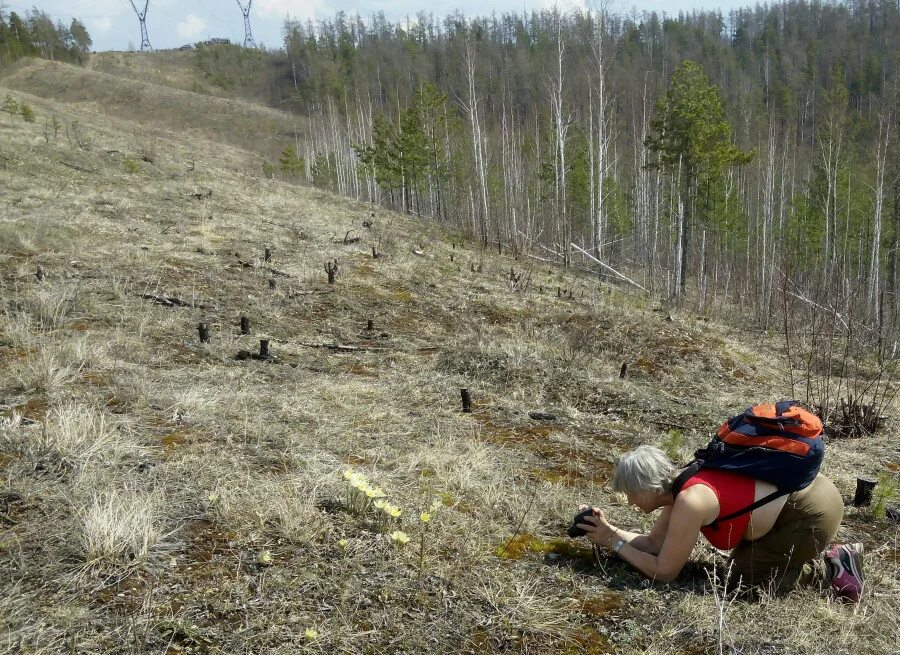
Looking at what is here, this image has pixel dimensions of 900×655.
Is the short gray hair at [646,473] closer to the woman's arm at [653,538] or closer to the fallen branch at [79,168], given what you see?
the woman's arm at [653,538]

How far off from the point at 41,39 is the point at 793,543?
88.2 metres

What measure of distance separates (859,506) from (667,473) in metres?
2.18

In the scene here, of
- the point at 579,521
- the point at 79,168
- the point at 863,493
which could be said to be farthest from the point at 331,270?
the point at 79,168

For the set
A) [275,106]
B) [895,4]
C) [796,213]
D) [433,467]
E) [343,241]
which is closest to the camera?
[433,467]

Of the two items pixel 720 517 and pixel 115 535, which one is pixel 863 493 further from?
pixel 115 535

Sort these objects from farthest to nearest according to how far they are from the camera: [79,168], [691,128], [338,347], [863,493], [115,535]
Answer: [691,128]
[79,168]
[338,347]
[863,493]
[115,535]

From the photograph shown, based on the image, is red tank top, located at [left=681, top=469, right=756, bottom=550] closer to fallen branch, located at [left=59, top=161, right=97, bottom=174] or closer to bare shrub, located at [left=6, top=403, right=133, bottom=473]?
bare shrub, located at [left=6, top=403, right=133, bottom=473]

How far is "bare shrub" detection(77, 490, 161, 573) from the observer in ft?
6.81

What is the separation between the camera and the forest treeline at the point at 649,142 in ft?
70.3

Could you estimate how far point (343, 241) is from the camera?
43.5 feet

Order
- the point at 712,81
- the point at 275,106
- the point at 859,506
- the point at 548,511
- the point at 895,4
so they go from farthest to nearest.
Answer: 1. the point at 275,106
2. the point at 895,4
3. the point at 712,81
4. the point at 859,506
5. the point at 548,511

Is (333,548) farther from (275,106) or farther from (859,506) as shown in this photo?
(275,106)

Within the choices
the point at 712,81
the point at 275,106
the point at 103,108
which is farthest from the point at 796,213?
the point at 275,106

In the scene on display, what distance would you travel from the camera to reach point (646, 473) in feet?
8.07
